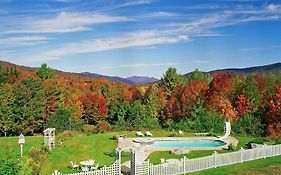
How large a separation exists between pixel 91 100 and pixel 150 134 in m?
21.9

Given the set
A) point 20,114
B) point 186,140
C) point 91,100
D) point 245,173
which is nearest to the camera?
point 245,173

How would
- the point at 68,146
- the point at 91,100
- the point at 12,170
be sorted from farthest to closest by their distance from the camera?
1. the point at 91,100
2. the point at 68,146
3. the point at 12,170

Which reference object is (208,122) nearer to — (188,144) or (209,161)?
(188,144)

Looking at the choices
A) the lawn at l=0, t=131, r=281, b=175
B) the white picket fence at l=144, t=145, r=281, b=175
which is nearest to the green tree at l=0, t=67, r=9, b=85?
the lawn at l=0, t=131, r=281, b=175

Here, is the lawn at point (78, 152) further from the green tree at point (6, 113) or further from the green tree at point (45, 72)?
the green tree at point (45, 72)

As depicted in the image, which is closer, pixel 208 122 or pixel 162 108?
pixel 208 122

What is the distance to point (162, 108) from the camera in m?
44.2

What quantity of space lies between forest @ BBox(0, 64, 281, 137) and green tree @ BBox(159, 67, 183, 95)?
5.58ft

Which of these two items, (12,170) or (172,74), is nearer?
(12,170)

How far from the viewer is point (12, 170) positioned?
35.1 ft

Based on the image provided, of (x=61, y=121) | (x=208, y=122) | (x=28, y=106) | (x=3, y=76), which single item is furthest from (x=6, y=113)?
(x=208, y=122)

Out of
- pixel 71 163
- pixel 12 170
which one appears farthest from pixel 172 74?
pixel 12 170

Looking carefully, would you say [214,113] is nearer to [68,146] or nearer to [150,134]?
[150,134]

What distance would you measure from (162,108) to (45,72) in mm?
21089
